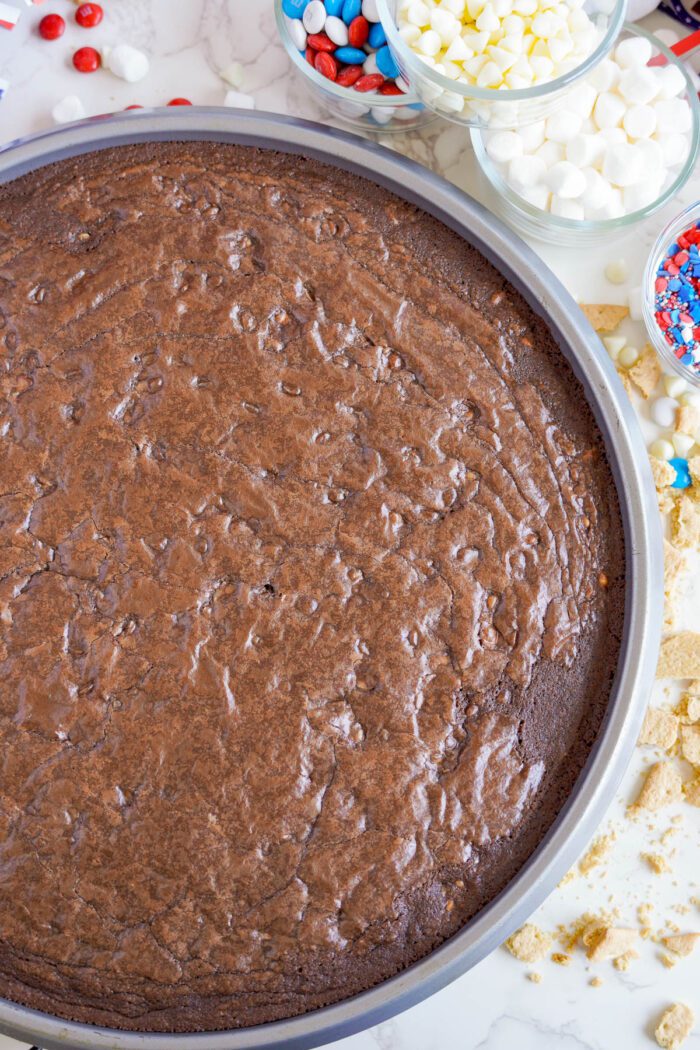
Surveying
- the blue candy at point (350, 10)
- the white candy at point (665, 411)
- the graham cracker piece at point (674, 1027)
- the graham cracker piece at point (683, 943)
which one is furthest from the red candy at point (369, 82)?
the graham cracker piece at point (674, 1027)

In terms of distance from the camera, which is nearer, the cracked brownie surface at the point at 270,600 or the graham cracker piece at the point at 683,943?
the cracked brownie surface at the point at 270,600

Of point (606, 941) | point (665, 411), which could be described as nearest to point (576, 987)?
point (606, 941)

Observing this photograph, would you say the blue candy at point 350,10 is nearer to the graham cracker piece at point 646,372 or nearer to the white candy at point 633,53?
the white candy at point 633,53

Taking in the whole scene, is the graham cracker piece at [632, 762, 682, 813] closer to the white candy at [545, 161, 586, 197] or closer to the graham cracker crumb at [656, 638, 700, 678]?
the graham cracker crumb at [656, 638, 700, 678]

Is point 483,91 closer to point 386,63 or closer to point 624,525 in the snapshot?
point 386,63

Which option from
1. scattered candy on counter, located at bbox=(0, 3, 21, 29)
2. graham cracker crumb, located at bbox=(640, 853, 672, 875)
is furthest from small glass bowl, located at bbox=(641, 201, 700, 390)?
scattered candy on counter, located at bbox=(0, 3, 21, 29)

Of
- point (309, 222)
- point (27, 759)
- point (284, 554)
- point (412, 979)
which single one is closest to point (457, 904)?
point (412, 979)
